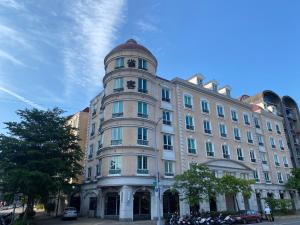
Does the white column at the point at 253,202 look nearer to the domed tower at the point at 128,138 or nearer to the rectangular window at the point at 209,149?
the rectangular window at the point at 209,149

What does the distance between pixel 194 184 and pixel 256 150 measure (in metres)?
22.3

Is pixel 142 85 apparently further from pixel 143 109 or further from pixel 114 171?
pixel 114 171

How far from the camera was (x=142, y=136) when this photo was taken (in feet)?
104

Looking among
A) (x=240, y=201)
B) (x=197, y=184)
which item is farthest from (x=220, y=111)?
(x=197, y=184)

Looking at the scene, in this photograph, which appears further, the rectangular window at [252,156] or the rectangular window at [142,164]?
the rectangular window at [252,156]

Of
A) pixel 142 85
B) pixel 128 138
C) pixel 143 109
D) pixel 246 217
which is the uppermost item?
pixel 142 85

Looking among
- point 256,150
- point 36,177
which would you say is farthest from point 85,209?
point 256,150

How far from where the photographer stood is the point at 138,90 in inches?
1326

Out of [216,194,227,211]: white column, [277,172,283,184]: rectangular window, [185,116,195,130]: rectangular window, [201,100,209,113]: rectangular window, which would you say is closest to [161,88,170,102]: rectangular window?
[185,116,195,130]: rectangular window

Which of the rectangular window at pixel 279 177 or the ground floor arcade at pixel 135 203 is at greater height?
the rectangular window at pixel 279 177

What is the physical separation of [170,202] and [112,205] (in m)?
7.21

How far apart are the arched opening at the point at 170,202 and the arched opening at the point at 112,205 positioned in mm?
5790

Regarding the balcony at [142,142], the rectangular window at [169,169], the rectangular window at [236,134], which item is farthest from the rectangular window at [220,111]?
the balcony at [142,142]

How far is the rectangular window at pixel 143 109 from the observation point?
32.8m
